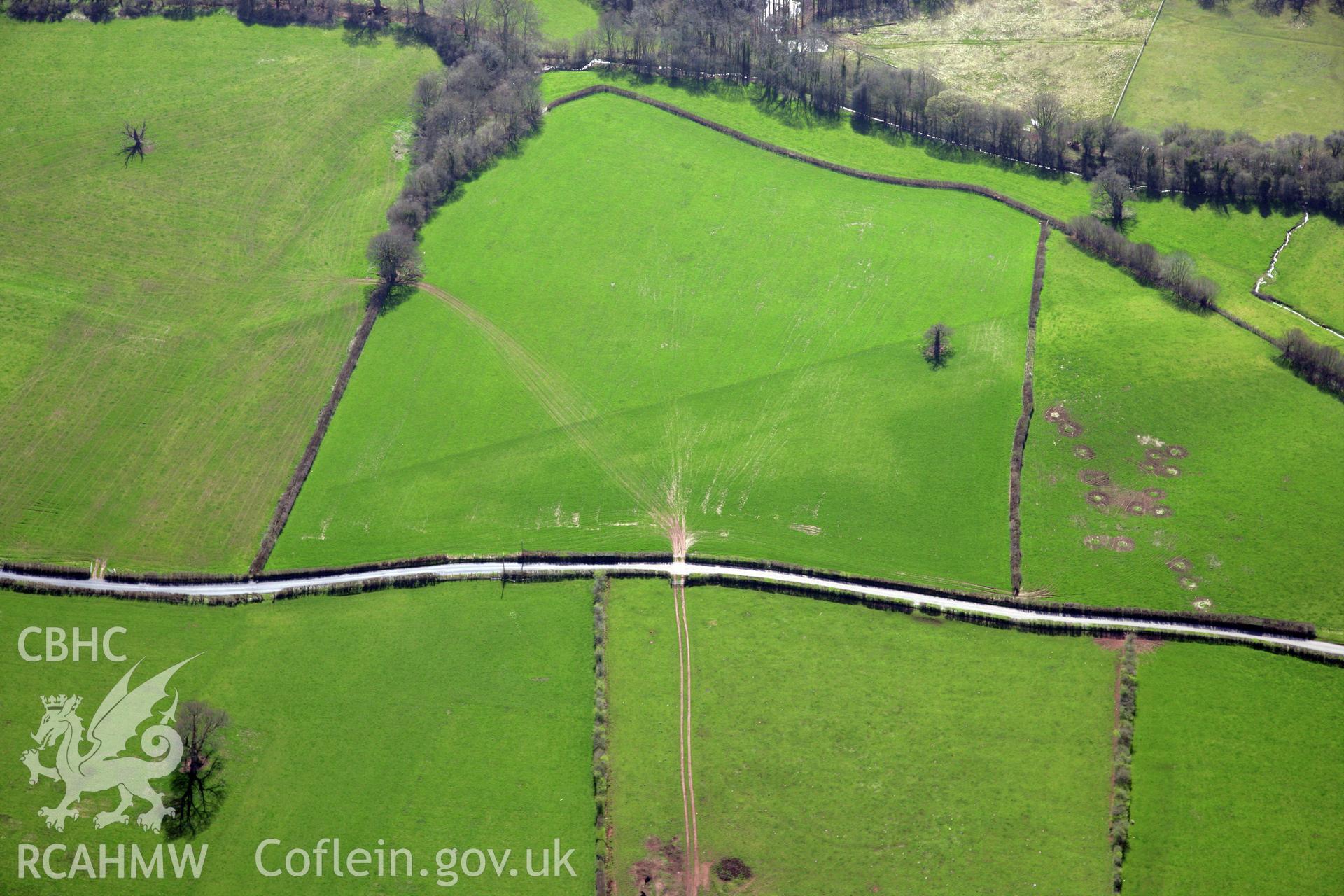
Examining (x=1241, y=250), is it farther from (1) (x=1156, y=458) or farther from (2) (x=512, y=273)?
(2) (x=512, y=273)

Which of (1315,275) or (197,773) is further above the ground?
(1315,275)

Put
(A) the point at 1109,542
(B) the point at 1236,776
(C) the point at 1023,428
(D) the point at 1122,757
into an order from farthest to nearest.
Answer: (C) the point at 1023,428 < (A) the point at 1109,542 < (D) the point at 1122,757 < (B) the point at 1236,776

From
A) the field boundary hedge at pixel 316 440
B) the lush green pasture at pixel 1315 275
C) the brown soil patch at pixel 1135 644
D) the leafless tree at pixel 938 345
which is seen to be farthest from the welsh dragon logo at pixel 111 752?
the lush green pasture at pixel 1315 275

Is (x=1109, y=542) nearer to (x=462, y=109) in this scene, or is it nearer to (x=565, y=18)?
(x=462, y=109)

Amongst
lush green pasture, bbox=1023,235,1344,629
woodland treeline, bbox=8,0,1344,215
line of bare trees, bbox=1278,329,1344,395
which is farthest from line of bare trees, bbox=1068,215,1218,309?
woodland treeline, bbox=8,0,1344,215

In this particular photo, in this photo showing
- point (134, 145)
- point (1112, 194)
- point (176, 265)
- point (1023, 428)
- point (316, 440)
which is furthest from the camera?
point (134, 145)

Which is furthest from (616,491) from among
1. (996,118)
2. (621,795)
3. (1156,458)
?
(996,118)

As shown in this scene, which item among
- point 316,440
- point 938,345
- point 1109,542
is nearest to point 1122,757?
point 1109,542
